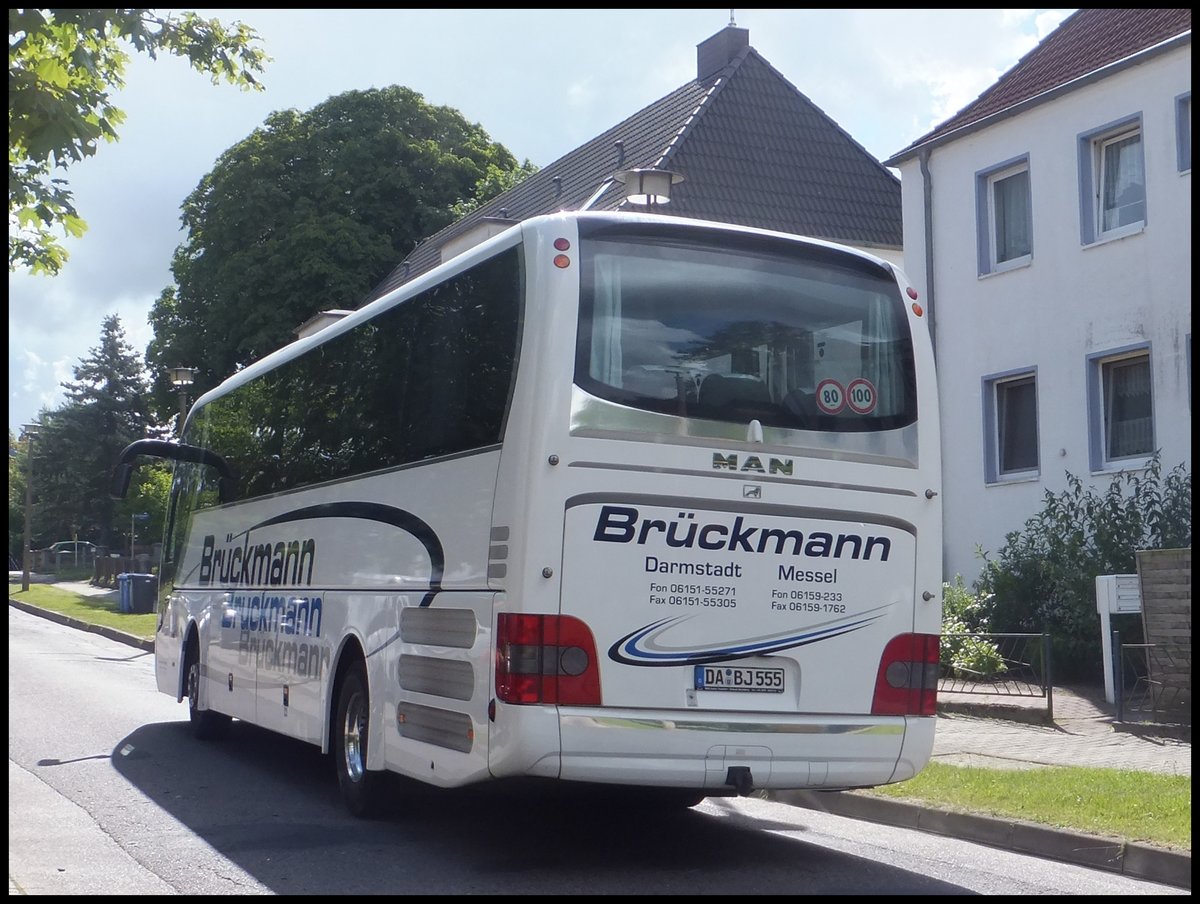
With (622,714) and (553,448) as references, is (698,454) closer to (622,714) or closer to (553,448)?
(553,448)

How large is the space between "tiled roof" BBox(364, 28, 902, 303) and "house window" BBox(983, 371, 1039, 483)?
7245mm

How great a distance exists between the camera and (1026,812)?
30.2 ft

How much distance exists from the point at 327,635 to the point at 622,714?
3381 millimetres

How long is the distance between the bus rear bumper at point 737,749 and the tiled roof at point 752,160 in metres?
19.9

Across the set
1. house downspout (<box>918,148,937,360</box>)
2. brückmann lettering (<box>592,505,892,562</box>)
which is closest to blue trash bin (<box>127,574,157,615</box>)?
house downspout (<box>918,148,937,360</box>)

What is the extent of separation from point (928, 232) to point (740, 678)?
55.1 feet

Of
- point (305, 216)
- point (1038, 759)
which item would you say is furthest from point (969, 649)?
point (305, 216)

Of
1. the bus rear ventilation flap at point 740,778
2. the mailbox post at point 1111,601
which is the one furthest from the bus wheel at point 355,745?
the mailbox post at point 1111,601

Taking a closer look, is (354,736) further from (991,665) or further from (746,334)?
(991,665)

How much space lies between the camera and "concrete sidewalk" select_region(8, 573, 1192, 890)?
8312 millimetres

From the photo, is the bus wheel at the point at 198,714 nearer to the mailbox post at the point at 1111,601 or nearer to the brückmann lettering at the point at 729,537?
the brückmann lettering at the point at 729,537

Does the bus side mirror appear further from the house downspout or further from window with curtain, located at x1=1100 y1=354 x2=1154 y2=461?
the house downspout

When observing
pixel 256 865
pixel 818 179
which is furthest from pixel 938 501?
pixel 818 179

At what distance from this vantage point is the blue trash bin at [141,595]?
125 feet
